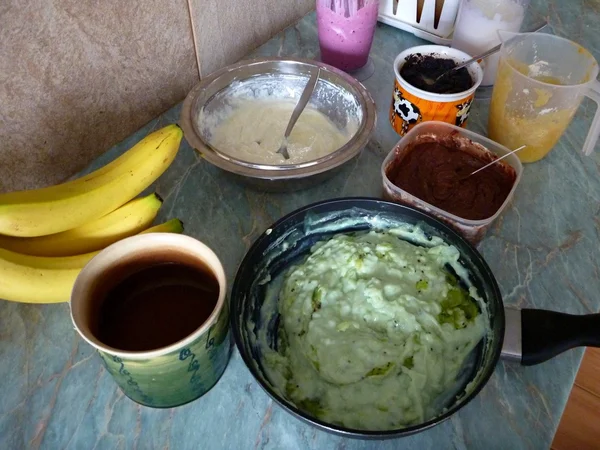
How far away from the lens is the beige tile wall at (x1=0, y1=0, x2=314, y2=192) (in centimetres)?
71

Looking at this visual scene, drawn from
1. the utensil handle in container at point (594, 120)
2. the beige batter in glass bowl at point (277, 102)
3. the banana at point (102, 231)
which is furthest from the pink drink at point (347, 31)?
the banana at point (102, 231)

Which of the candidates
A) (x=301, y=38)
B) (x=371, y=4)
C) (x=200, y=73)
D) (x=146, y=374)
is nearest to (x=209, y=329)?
(x=146, y=374)

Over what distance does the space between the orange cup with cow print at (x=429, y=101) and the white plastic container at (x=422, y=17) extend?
0.19m

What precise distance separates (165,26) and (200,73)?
5.7 inches

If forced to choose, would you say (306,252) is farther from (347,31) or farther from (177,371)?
(347,31)

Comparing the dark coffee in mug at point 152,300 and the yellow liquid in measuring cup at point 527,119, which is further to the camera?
the yellow liquid in measuring cup at point 527,119

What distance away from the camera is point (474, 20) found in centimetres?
101

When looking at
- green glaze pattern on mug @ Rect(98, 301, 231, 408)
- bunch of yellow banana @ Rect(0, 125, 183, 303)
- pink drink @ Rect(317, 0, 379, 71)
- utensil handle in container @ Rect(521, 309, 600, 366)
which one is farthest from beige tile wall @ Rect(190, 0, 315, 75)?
utensil handle in container @ Rect(521, 309, 600, 366)

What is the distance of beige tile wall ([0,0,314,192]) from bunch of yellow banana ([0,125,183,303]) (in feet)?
0.48

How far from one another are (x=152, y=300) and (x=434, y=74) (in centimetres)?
63

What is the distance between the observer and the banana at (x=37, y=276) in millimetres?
610

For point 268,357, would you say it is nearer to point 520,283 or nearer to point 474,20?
point 520,283

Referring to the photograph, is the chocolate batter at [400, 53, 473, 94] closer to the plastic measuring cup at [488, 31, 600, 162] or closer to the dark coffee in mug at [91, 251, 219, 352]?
the plastic measuring cup at [488, 31, 600, 162]

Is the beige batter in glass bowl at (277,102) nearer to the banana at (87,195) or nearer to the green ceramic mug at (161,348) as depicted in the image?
the banana at (87,195)
